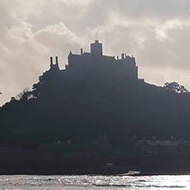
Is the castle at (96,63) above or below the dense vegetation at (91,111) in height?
above

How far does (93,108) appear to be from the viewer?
16112 centimetres

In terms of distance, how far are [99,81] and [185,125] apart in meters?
21.2

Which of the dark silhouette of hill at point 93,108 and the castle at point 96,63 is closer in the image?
the dark silhouette of hill at point 93,108

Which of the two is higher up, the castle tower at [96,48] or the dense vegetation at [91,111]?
the castle tower at [96,48]

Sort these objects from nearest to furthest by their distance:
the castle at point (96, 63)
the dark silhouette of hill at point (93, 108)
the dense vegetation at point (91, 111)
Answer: the dense vegetation at point (91, 111), the dark silhouette of hill at point (93, 108), the castle at point (96, 63)

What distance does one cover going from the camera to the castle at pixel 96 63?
578 feet

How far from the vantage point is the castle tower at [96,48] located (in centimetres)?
18062

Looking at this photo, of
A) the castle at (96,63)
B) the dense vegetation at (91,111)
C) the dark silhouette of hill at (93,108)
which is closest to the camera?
the dense vegetation at (91,111)

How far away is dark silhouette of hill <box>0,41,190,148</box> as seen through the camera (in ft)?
511

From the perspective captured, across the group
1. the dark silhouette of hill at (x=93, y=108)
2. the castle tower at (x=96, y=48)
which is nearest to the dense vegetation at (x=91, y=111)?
the dark silhouette of hill at (x=93, y=108)

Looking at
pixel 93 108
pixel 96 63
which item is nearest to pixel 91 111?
pixel 93 108

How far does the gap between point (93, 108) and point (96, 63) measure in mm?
19473

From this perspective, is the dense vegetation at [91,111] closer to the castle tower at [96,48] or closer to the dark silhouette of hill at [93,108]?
the dark silhouette of hill at [93,108]

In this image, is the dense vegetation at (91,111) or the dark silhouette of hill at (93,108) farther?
the dark silhouette of hill at (93,108)
